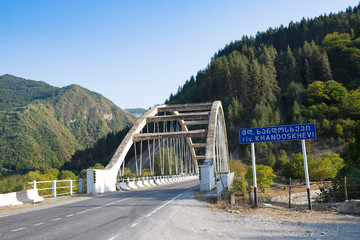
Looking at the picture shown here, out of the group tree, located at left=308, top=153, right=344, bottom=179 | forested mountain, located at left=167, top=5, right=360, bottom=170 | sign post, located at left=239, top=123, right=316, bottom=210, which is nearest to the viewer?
sign post, located at left=239, top=123, right=316, bottom=210

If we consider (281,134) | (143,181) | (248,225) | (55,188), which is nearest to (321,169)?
(143,181)

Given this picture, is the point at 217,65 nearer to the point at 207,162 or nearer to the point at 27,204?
the point at 207,162

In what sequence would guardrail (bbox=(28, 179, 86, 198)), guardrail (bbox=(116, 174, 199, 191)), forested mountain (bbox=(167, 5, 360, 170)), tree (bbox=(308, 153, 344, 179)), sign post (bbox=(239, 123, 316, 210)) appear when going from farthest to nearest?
forested mountain (bbox=(167, 5, 360, 170)) → tree (bbox=(308, 153, 344, 179)) → guardrail (bbox=(116, 174, 199, 191)) → guardrail (bbox=(28, 179, 86, 198)) → sign post (bbox=(239, 123, 316, 210))

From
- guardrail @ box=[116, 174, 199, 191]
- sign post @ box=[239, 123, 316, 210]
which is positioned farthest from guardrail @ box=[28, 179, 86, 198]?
sign post @ box=[239, 123, 316, 210]

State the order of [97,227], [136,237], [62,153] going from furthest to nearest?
[62,153]
[97,227]
[136,237]

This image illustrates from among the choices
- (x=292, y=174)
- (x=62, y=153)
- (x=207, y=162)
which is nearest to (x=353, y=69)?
(x=292, y=174)

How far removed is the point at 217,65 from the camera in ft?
368

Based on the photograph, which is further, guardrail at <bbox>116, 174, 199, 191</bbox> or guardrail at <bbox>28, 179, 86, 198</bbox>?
guardrail at <bbox>116, 174, 199, 191</bbox>

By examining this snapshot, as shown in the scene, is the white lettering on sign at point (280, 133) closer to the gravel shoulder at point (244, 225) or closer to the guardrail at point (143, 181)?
the gravel shoulder at point (244, 225)

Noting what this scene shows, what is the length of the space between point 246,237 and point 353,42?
355ft

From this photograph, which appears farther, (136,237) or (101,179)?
(101,179)

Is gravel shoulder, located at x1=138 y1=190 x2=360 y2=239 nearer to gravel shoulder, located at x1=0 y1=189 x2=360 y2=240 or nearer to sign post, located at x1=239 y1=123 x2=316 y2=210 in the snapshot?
gravel shoulder, located at x1=0 y1=189 x2=360 y2=240

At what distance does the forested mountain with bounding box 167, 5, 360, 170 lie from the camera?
243ft

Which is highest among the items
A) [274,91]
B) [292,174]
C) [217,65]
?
[217,65]
